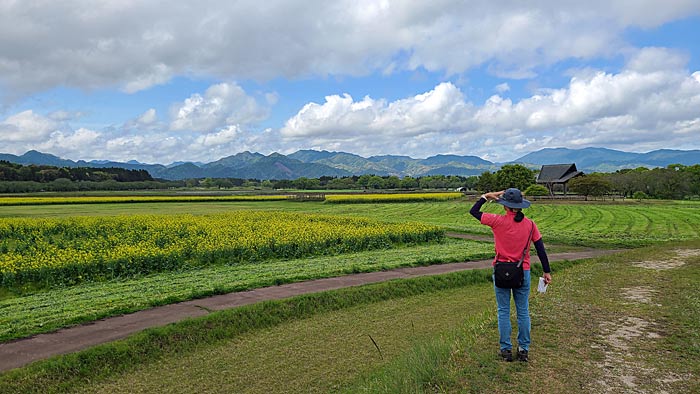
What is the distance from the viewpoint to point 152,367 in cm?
809

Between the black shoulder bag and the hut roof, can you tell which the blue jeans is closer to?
the black shoulder bag

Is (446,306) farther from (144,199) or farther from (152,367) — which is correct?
(144,199)

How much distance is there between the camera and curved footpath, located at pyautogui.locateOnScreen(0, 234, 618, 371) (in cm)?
815

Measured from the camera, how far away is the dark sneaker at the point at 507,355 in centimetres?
660

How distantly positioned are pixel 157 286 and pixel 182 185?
160414 millimetres

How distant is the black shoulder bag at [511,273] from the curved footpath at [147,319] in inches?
270

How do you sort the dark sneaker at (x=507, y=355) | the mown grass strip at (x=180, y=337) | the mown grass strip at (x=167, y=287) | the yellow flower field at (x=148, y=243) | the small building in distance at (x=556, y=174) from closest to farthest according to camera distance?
the dark sneaker at (x=507, y=355)
the mown grass strip at (x=180, y=337)
the mown grass strip at (x=167, y=287)
the yellow flower field at (x=148, y=243)
the small building in distance at (x=556, y=174)

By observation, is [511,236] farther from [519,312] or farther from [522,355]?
[522,355]

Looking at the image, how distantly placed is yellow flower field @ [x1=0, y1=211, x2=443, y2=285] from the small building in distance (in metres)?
61.5

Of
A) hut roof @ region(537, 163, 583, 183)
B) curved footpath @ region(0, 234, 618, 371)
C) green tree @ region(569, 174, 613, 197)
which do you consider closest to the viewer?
curved footpath @ region(0, 234, 618, 371)

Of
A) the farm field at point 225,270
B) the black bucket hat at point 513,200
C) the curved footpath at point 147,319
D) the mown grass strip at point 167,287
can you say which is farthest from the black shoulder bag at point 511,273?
the mown grass strip at point 167,287

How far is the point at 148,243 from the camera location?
65.5 feet

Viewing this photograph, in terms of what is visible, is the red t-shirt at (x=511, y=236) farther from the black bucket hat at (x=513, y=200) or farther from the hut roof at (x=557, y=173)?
the hut roof at (x=557, y=173)

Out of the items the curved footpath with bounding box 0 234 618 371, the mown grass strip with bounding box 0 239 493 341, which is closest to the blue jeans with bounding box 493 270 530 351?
the curved footpath with bounding box 0 234 618 371
